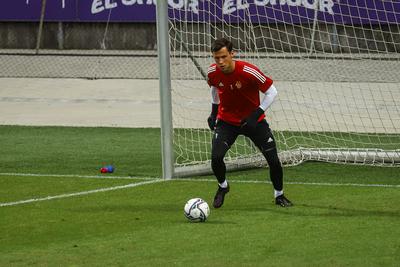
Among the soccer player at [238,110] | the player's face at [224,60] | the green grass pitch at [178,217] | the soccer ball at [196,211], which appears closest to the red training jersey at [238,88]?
the soccer player at [238,110]

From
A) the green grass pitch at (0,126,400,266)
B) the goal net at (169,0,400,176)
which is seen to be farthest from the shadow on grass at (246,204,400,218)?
the goal net at (169,0,400,176)

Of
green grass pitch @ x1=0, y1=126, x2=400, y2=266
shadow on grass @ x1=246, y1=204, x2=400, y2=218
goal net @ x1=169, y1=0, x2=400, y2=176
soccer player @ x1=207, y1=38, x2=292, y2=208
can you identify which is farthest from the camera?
goal net @ x1=169, y1=0, x2=400, y2=176

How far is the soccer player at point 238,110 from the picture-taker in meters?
12.6

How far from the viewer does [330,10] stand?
2245cm

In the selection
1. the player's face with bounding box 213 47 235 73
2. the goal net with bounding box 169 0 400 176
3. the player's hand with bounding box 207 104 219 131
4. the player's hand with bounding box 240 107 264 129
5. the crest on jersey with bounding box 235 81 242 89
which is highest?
the goal net with bounding box 169 0 400 176

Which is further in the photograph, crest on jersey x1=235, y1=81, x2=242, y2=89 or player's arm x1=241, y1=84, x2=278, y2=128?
crest on jersey x1=235, y1=81, x2=242, y2=89

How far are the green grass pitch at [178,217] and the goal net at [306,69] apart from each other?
1.44 meters

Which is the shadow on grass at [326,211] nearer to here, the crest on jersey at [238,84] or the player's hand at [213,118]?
the player's hand at [213,118]

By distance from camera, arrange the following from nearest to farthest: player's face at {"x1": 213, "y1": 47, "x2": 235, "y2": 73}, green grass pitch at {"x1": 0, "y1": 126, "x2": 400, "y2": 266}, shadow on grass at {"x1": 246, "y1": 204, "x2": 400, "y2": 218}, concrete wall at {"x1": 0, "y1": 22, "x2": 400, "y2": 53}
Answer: green grass pitch at {"x1": 0, "y1": 126, "x2": 400, "y2": 266} < shadow on grass at {"x1": 246, "y1": 204, "x2": 400, "y2": 218} < player's face at {"x1": 213, "y1": 47, "x2": 235, "y2": 73} < concrete wall at {"x1": 0, "y1": 22, "x2": 400, "y2": 53}

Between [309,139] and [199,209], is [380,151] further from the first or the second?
[199,209]

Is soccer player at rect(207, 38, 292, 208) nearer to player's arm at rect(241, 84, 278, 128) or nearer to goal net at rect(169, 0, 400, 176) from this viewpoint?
player's arm at rect(241, 84, 278, 128)

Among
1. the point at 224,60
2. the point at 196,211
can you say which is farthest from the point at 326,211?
the point at 224,60

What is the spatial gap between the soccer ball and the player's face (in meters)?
1.61

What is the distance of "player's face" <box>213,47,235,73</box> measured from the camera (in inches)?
491
